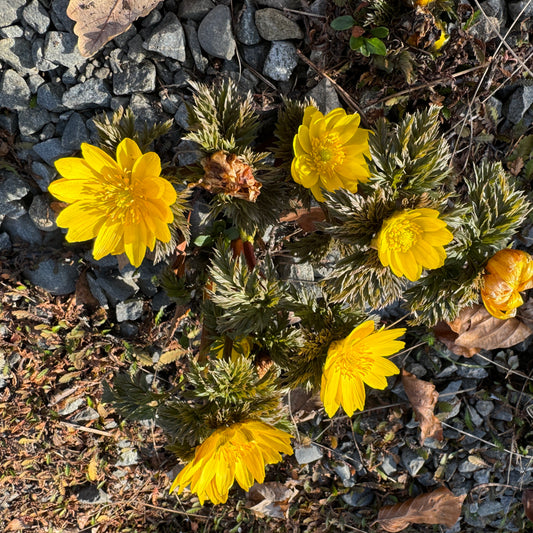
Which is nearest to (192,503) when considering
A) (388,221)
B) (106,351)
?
(106,351)

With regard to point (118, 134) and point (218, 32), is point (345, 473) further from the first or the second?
point (218, 32)

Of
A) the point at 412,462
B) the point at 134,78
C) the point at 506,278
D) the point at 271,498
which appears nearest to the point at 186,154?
the point at 134,78

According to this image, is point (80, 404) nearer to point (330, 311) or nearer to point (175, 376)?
point (175, 376)

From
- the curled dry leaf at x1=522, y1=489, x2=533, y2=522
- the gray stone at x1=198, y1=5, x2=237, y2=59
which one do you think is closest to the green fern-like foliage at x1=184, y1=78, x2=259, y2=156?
the gray stone at x1=198, y1=5, x2=237, y2=59

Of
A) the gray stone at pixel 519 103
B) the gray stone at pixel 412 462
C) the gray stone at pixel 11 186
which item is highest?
the gray stone at pixel 519 103

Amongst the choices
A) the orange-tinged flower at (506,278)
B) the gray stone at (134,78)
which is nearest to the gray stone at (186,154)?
the gray stone at (134,78)

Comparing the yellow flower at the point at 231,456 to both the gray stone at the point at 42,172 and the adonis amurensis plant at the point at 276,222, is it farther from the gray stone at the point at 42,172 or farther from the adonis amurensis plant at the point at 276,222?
the gray stone at the point at 42,172
